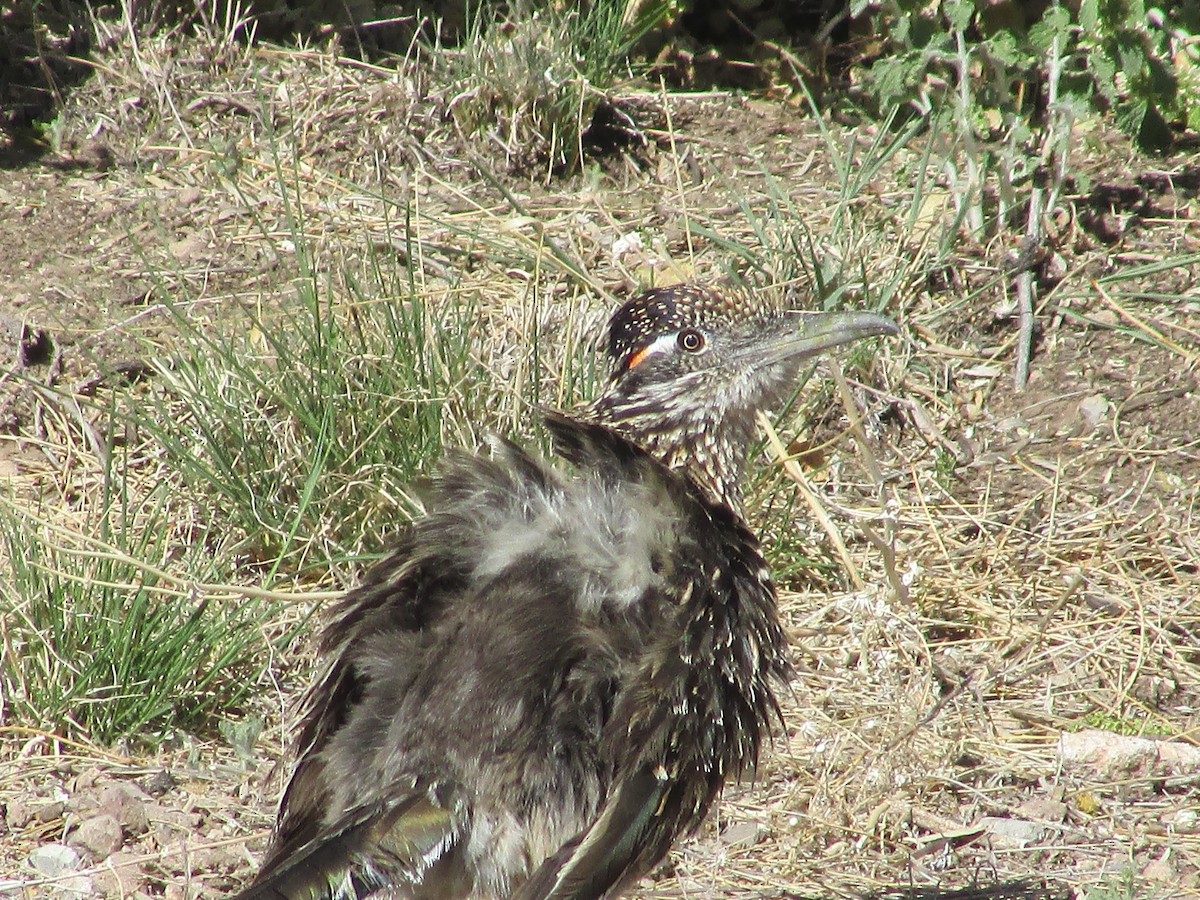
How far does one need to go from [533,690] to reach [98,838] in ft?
5.17

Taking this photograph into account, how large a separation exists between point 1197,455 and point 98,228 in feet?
15.2

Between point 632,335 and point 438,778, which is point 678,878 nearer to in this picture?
point 438,778

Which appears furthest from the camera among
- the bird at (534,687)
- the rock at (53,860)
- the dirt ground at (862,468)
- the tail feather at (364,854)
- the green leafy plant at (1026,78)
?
the green leafy plant at (1026,78)

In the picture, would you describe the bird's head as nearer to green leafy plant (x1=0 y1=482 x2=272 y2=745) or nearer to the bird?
the bird

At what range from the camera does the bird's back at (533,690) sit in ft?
11.9

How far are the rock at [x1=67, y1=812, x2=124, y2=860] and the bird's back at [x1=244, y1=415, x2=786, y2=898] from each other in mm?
776

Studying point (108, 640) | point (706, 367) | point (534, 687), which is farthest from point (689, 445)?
point (108, 640)

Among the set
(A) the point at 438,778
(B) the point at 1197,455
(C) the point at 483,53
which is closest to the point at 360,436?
(A) the point at 438,778

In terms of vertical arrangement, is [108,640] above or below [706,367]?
below

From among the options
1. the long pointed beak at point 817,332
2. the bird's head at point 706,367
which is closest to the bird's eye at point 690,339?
the bird's head at point 706,367

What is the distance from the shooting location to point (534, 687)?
3.67 metres

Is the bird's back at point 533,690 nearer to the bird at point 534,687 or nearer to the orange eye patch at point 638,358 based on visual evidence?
the bird at point 534,687

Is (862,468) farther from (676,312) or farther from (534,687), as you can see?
(534,687)

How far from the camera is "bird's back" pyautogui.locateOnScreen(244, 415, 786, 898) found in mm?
3613
